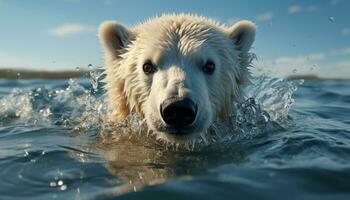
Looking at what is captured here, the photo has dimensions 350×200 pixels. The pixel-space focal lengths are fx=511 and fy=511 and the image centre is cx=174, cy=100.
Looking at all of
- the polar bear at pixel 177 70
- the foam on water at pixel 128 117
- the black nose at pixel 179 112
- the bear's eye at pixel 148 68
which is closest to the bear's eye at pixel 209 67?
the polar bear at pixel 177 70

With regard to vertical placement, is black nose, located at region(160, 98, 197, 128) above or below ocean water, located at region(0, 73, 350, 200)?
above

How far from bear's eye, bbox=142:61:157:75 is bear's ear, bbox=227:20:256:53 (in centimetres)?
150

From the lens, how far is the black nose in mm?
5102

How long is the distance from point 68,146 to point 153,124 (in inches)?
50.9

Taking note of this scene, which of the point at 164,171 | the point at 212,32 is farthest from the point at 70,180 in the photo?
the point at 212,32

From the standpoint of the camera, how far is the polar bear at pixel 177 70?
5.47m

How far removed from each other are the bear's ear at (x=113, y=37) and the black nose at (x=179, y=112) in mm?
2267

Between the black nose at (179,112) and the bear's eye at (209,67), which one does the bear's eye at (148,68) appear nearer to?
the bear's eye at (209,67)

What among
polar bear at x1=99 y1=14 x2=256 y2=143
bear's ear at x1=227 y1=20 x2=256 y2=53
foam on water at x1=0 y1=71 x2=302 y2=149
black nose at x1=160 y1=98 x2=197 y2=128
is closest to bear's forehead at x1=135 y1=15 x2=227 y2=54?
polar bear at x1=99 y1=14 x2=256 y2=143

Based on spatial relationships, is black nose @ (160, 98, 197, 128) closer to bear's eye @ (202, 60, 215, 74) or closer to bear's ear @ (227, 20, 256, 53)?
bear's eye @ (202, 60, 215, 74)

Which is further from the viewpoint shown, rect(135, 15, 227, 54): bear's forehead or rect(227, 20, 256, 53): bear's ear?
rect(227, 20, 256, 53): bear's ear

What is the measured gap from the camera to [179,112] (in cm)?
521

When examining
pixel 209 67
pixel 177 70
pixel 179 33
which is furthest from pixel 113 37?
pixel 177 70

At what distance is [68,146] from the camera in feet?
21.1
